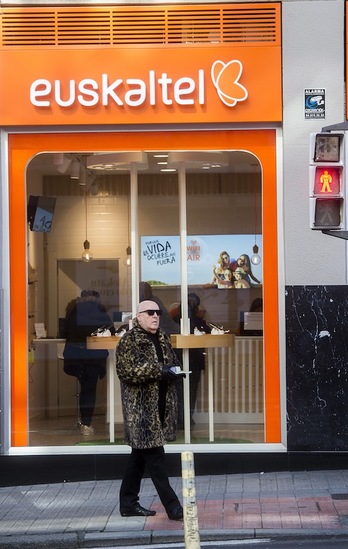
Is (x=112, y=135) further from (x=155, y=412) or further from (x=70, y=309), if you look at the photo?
(x=155, y=412)

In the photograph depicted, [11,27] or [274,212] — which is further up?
[11,27]

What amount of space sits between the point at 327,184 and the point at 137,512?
3360 mm

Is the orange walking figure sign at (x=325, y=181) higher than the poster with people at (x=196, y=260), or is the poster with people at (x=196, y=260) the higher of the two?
the orange walking figure sign at (x=325, y=181)

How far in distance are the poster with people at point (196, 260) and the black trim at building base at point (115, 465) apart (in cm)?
184

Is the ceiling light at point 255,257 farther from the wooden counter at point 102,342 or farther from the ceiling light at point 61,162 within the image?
the ceiling light at point 61,162

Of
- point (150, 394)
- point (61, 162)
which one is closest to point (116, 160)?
point (61, 162)

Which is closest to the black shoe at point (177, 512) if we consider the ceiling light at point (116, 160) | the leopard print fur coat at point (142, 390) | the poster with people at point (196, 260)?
the leopard print fur coat at point (142, 390)

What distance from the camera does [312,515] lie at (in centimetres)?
1005

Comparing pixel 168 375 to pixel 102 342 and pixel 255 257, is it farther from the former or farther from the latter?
pixel 255 257

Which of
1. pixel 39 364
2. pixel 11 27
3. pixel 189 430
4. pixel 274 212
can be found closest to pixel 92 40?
pixel 11 27

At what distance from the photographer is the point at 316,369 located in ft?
39.0

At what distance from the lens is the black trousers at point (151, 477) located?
32.4ft

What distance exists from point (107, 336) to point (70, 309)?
0.50m

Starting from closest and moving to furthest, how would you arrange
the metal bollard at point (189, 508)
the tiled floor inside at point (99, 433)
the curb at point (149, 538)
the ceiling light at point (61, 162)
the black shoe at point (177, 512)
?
the metal bollard at point (189, 508) < the curb at point (149, 538) < the black shoe at point (177, 512) < the tiled floor inside at point (99, 433) < the ceiling light at point (61, 162)
